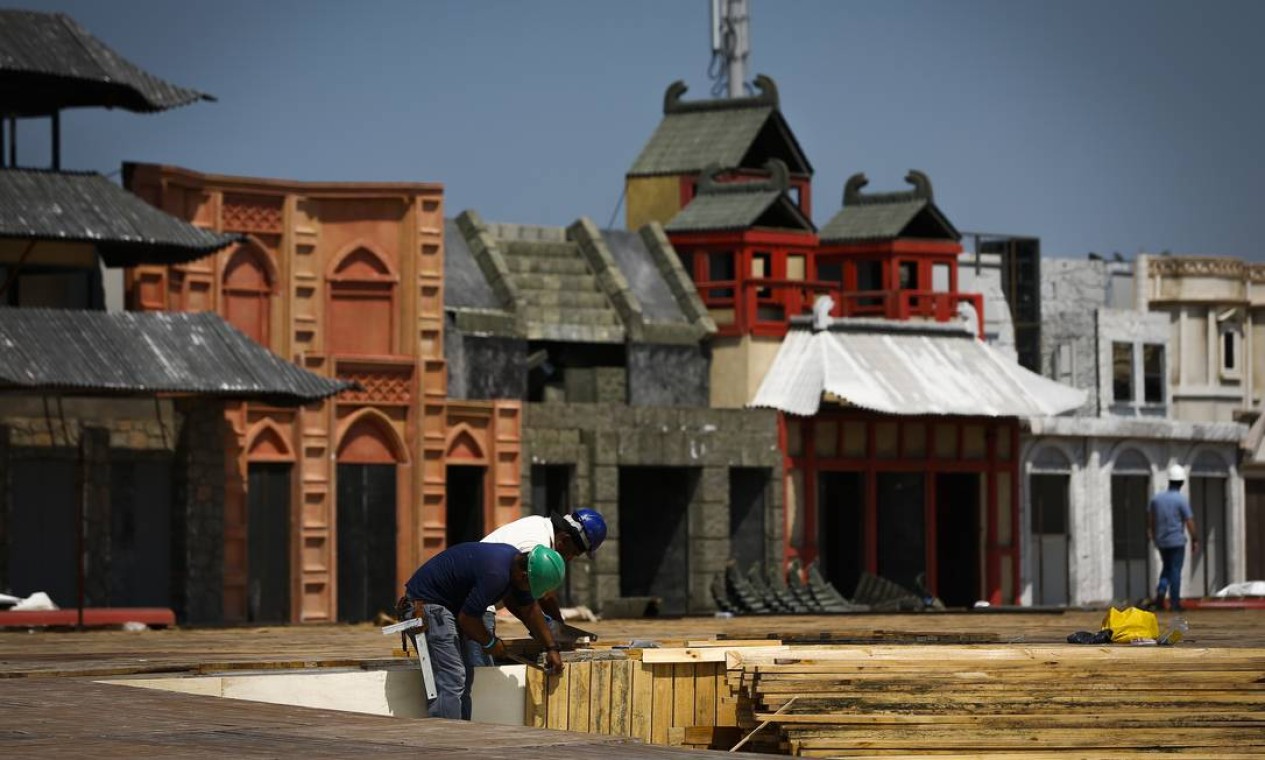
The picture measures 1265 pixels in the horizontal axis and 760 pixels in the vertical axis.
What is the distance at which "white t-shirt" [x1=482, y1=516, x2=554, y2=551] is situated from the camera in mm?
18125

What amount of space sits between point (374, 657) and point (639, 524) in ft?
97.6

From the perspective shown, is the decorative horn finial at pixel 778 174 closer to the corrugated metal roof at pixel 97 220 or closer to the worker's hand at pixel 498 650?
the corrugated metal roof at pixel 97 220

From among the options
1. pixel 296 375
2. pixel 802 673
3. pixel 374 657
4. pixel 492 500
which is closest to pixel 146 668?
pixel 374 657

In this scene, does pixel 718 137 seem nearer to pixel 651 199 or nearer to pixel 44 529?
pixel 651 199

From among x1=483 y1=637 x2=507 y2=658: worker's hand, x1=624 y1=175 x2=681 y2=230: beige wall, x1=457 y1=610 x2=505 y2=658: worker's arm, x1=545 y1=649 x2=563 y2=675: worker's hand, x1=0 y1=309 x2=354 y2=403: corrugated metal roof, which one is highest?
x1=624 y1=175 x2=681 y2=230: beige wall

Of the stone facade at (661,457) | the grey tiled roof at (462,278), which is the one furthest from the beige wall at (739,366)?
the grey tiled roof at (462,278)

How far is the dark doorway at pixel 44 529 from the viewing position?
39.4 metres

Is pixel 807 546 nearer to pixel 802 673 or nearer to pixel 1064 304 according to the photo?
pixel 1064 304

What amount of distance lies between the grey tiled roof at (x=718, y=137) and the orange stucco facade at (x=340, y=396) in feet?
34.5

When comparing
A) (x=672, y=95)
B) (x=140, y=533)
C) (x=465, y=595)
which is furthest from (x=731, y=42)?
(x=465, y=595)

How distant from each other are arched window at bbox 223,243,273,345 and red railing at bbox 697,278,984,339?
10484 mm

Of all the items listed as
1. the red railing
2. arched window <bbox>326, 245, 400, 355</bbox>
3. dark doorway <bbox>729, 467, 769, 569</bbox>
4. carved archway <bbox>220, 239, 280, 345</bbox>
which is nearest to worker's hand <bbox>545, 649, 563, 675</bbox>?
carved archway <bbox>220, 239, 280, 345</bbox>

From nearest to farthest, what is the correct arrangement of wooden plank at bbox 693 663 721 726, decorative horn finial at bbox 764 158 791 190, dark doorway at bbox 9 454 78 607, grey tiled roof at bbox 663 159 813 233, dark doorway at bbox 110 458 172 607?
wooden plank at bbox 693 663 721 726 → dark doorway at bbox 9 454 78 607 → dark doorway at bbox 110 458 172 607 → grey tiled roof at bbox 663 159 813 233 → decorative horn finial at bbox 764 158 791 190

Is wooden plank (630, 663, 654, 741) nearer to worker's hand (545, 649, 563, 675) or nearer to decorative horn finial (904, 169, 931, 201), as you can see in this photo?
worker's hand (545, 649, 563, 675)
